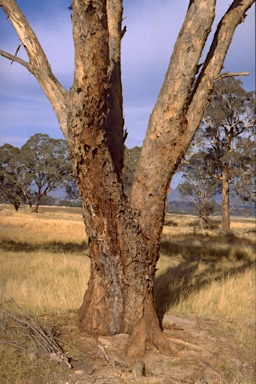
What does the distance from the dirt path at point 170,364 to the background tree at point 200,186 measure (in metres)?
18.6

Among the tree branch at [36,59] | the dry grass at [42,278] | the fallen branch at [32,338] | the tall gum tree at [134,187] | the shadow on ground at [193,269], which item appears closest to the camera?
the fallen branch at [32,338]

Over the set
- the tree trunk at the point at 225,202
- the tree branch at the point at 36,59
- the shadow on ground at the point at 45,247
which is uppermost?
the tree branch at the point at 36,59

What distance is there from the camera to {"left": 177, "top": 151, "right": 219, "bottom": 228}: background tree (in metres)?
24.7

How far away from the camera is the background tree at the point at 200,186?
24.7 metres

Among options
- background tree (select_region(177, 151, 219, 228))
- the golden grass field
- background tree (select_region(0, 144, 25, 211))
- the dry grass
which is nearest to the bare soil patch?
the golden grass field

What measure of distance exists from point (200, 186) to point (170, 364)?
26987 mm

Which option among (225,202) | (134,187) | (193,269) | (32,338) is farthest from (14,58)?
(225,202)

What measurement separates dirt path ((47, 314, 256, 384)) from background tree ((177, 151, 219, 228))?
1861 centimetres

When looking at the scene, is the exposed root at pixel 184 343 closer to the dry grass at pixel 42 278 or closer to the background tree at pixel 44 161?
the dry grass at pixel 42 278

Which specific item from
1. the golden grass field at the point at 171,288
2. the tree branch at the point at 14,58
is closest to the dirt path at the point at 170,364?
the golden grass field at the point at 171,288

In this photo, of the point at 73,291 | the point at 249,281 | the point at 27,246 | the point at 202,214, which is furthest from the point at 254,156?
the point at 73,291

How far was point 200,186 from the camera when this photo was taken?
99.5 ft

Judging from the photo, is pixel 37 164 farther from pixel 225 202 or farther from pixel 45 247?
pixel 45 247

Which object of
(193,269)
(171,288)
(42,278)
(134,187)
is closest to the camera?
(134,187)
